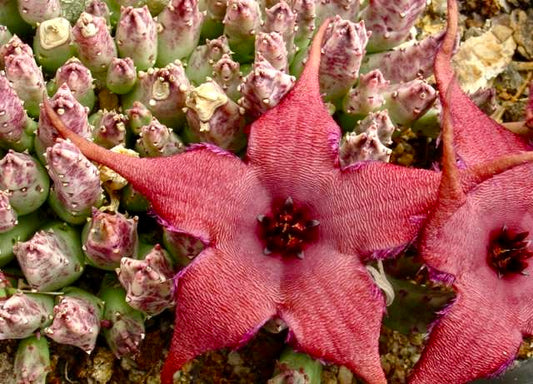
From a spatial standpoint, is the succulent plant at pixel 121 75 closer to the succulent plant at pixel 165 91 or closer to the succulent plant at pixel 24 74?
the succulent plant at pixel 165 91

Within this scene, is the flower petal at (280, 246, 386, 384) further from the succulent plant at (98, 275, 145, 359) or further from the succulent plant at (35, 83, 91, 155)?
the succulent plant at (35, 83, 91, 155)

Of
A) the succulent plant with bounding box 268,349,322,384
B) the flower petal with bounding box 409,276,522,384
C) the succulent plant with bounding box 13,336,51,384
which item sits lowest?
the succulent plant with bounding box 13,336,51,384

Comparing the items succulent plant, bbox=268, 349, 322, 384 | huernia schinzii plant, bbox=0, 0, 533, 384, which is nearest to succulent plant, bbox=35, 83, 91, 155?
huernia schinzii plant, bbox=0, 0, 533, 384

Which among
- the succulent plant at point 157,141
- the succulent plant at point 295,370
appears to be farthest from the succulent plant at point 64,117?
the succulent plant at point 295,370

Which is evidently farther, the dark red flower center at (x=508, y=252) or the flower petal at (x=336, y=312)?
the dark red flower center at (x=508, y=252)

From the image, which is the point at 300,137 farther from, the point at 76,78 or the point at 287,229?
the point at 76,78

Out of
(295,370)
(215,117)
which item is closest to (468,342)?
(295,370)

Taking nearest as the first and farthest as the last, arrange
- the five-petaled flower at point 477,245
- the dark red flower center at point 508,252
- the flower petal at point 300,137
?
the five-petaled flower at point 477,245 < the flower petal at point 300,137 < the dark red flower center at point 508,252
